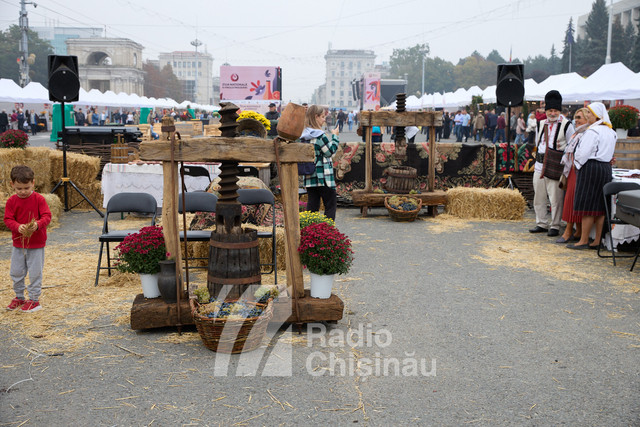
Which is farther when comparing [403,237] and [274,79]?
[274,79]

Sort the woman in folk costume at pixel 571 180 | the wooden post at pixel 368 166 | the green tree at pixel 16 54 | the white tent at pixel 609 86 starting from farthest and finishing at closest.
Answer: the green tree at pixel 16 54
the white tent at pixel 609 86
the wooden post at pixel 368 166
the woman in folk costume at pixel 571 180

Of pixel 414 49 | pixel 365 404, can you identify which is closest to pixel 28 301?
pixel 365 404

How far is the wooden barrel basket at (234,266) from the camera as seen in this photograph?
192 inches

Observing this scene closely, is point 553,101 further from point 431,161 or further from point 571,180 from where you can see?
point 431,161

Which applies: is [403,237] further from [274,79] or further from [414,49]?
[414,49]

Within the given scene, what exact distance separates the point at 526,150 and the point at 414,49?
443ft

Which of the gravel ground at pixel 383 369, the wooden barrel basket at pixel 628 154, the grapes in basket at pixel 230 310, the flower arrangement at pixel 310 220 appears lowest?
the gravel ground at pixel 383 369

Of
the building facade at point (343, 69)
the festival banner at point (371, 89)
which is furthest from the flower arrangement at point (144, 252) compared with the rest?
the building facade at point (343, 69)

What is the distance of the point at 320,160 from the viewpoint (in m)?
7.64

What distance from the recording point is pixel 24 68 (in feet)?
131

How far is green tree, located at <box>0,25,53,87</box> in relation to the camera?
74.5 m

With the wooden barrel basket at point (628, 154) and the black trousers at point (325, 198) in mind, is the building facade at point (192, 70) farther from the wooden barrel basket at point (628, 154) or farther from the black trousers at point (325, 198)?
the black trousers at point (325, 198)

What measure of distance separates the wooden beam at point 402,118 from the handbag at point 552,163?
238cm

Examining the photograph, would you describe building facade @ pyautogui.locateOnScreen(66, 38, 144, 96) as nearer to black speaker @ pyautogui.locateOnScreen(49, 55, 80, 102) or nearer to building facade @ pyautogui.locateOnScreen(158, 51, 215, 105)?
building facade @ pyautogui.locateOnScreen(158, 51, 215, 105)
